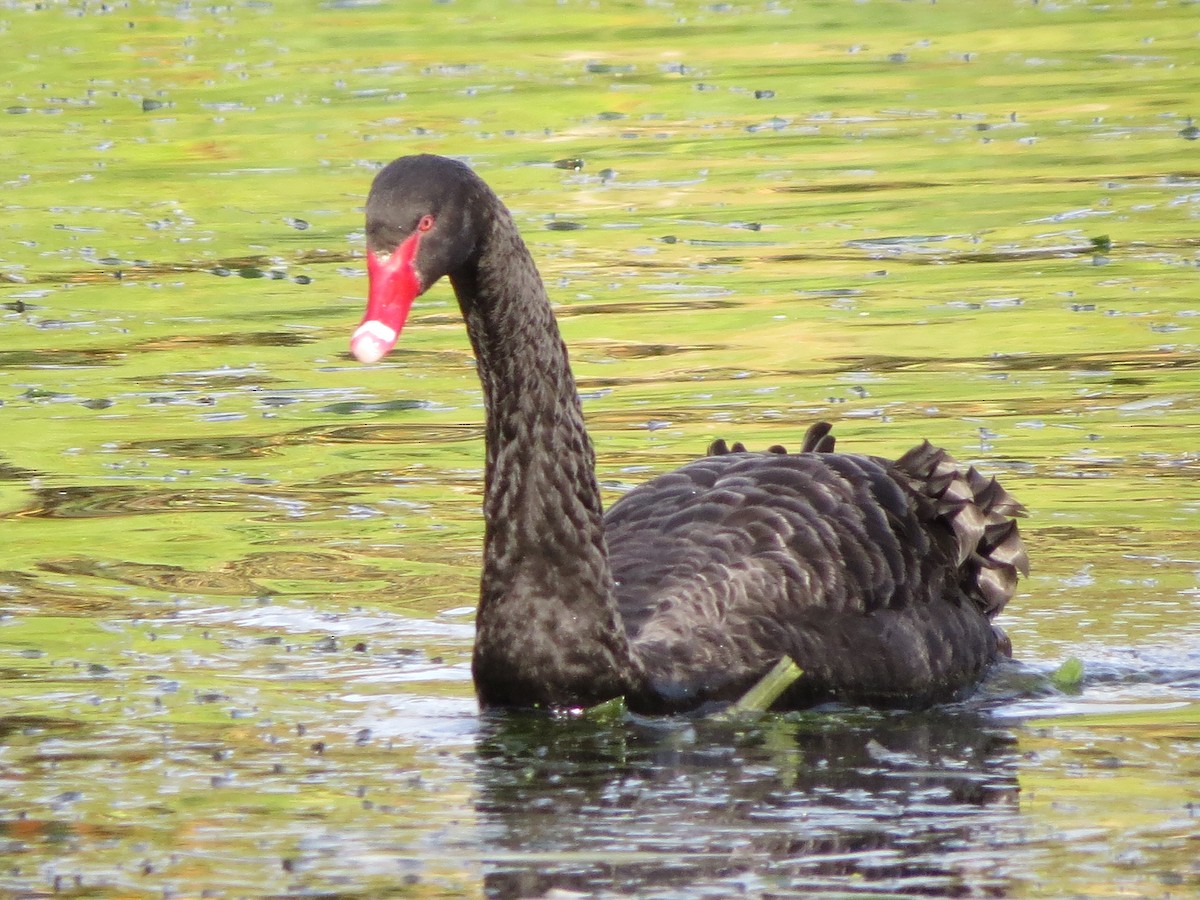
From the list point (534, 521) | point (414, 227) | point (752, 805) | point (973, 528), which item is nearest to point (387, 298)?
point (414, 227)

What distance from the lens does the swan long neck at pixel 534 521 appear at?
19.1 ft

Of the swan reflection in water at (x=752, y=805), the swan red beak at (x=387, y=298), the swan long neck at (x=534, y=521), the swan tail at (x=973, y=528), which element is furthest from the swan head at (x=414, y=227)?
the swan tail at (x=973, y=528)

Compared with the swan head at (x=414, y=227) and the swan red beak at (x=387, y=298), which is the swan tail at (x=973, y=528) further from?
the swan red beak at (x=387, y=298)

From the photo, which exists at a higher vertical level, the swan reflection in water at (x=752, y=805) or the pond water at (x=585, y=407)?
the pond water at (x=585, y=407)

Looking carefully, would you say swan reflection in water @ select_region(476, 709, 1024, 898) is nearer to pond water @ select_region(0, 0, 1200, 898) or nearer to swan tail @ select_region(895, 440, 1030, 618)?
pond water @ select_region(0, 0, 1200, 898)

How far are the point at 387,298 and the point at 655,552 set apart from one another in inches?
55.4

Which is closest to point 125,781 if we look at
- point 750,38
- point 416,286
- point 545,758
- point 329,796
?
point 329,796

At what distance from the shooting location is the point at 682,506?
6.59 meters

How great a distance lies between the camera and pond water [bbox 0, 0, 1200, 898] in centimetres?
511

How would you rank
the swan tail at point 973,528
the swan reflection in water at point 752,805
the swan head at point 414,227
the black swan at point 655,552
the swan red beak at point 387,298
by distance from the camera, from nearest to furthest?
the swan reflection in water at point 752,805 → the swan red beak at point 387,298 → the swan head at point 414,227 → the black swan at point 655,552 → the swan tail at point 973,528

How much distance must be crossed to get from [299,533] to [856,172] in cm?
680

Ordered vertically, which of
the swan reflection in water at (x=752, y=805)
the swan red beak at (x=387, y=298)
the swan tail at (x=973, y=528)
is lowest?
the swan reflection in water at (x=752, y=805)

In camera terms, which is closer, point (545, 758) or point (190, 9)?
point (545, 758)

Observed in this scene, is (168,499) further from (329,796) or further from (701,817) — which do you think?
(701,817)
